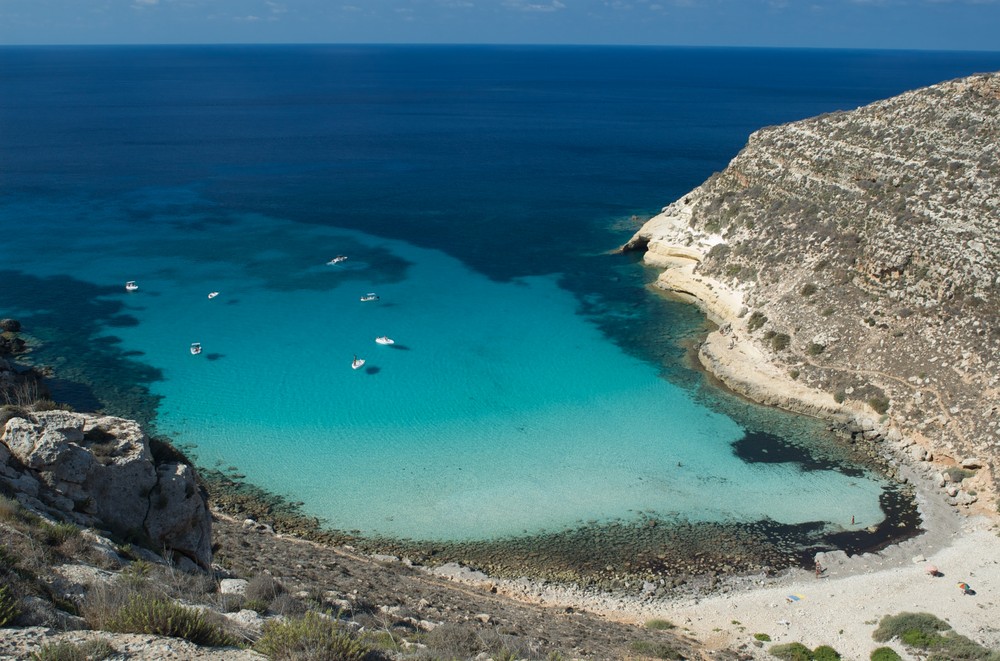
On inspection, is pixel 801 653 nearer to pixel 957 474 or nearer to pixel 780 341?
pixel 957 474

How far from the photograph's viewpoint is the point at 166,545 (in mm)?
19078

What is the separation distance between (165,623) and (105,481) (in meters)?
6.63

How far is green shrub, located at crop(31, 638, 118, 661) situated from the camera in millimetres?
11039

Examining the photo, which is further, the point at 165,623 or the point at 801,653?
the point at 801,653

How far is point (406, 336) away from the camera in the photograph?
4844cm

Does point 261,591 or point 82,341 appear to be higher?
point 82,341

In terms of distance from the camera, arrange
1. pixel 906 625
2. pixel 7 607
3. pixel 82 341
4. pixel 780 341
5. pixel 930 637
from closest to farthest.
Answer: pixel 7 607, pixel 930 637, pixel 906 625, pixel 780 341, pixel 82 341

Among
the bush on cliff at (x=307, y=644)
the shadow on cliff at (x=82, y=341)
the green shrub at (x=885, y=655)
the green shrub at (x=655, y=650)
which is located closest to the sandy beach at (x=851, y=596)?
the green shrub at (x=885, y=655)

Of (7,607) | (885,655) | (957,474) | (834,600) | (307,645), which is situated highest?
(7,607)

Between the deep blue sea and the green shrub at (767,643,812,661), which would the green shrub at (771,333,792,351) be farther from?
the green shrub at (767,643,812,661)

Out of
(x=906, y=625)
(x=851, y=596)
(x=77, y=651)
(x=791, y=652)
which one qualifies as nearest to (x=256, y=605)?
(x=77, y=651)

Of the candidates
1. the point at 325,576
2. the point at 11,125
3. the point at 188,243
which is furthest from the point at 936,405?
the point at 11,125

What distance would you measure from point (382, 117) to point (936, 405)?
125m

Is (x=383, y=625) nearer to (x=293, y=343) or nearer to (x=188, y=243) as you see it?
(x=293, y=343)
